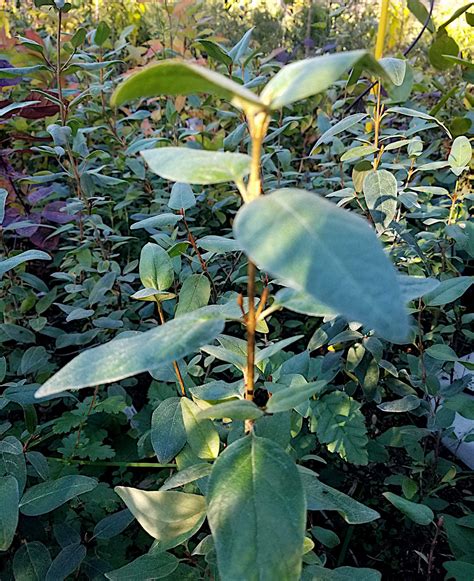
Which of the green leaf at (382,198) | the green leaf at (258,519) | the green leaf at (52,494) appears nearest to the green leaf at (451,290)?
the green leaf at (382,198)

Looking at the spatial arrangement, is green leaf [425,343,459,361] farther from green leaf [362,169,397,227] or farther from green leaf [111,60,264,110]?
green leaf [111,60,264,110]

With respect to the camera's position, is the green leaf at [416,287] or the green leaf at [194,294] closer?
the green leaf at [416,287]

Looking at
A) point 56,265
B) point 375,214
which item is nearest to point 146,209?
point 56,265

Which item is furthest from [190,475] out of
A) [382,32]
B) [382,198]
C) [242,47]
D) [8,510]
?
[382,32]

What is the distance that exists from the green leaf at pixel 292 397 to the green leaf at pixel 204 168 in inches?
8.1

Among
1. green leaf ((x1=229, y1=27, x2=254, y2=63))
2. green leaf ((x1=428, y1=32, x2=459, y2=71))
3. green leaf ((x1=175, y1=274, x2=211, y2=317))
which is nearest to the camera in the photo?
green leaf ((x1=175, y1=274, x2=211, y2=317))

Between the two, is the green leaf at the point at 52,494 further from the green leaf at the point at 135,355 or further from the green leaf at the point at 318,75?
the green leaf at the point at 318,75

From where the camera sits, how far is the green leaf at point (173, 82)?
40cm

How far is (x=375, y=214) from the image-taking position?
1099 millimetres

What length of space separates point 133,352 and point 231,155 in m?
0.20

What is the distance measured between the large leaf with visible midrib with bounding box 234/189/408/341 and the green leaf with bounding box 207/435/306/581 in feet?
0.78

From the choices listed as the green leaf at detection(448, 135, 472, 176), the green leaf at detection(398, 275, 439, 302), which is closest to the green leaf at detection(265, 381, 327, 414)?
the green leaf at detection(398, 275, 439, 302)

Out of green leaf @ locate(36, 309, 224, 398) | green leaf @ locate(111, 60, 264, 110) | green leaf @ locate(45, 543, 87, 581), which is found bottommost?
Answer: green leaf @ locate(45, 543, 87, 581)

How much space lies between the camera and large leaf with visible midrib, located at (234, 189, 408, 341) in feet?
1.12
